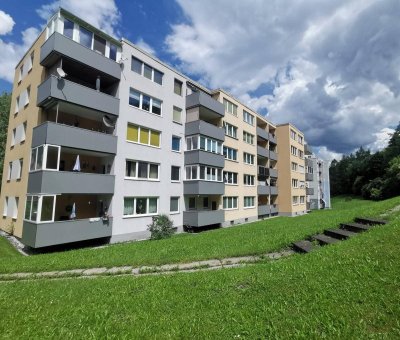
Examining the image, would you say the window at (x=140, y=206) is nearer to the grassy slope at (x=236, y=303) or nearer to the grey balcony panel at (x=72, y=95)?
the grey balcony panel at (x=72, y=95)

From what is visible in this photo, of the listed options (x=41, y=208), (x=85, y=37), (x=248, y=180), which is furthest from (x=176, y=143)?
(x=248, y=180)

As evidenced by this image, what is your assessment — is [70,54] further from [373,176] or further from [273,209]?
[373,176]

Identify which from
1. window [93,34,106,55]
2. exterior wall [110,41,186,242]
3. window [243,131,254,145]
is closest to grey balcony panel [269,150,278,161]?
window [243,131,254,145]

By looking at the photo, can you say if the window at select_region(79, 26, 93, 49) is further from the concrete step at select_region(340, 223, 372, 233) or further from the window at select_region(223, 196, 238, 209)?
the window at select_region(223, 196, 238, 209)

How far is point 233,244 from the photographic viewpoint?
12.4m

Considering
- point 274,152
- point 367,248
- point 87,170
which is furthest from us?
point 274,152

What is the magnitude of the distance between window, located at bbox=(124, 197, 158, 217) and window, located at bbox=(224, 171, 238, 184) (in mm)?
11267

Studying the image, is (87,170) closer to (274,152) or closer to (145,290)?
(145,290)

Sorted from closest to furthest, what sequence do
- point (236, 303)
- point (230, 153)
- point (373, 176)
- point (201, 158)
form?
point (236, 303), point (201, 158), point (230, 153), point (373, 176)

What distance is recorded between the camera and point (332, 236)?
35.8 feet

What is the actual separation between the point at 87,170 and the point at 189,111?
12440 mm

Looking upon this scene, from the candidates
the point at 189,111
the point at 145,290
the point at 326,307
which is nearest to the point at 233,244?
the point at 145,290

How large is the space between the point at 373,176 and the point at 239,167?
2590 inches

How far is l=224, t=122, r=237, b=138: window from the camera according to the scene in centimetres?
3222
